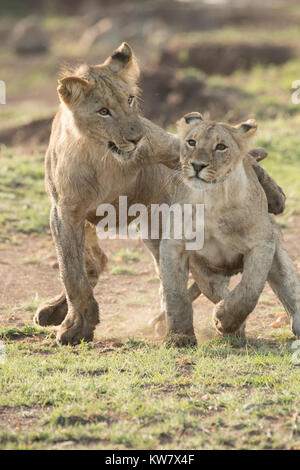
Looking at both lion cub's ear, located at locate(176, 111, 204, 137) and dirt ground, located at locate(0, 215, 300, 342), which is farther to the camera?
dirt ground, located at locate(0, 215, 300, 342)

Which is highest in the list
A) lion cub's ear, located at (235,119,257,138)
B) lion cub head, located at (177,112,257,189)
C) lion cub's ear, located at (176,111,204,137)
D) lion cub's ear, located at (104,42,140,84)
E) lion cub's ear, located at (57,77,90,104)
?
lion cub's ear, located at (104,42,140,84)

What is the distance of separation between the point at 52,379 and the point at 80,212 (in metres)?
1.33

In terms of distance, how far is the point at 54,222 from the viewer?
5410 millimetres

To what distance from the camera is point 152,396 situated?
4.21 m

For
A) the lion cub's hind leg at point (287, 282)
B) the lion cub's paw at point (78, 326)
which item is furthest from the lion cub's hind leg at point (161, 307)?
the lion cub's hind leg at point (287, 282)

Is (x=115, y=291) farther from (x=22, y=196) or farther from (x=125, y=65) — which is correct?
(x=22, y=196)

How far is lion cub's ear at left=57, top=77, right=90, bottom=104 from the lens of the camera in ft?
16.5

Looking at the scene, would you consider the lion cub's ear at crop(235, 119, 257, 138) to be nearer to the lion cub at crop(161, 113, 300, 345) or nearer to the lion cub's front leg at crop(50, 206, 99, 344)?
the lion cub at crop(161, 113, 300, 345)

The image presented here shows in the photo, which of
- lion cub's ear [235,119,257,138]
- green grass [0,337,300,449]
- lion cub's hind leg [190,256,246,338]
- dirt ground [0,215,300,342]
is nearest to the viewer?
green grass [0,337,300,449]

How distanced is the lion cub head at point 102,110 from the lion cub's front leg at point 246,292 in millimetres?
1007

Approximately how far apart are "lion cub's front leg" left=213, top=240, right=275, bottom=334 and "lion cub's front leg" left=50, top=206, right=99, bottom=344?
85cm

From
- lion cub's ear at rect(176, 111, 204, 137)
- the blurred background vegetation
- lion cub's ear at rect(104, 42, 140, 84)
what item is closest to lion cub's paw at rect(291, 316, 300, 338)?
lion cub's ear at rect(176, 111, 204, 137)

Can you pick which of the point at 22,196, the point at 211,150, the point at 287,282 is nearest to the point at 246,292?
the point at 287,282

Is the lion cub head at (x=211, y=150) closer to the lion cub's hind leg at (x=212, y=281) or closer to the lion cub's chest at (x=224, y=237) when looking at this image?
the lion cub's chest at (x=224, y=237)
